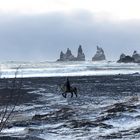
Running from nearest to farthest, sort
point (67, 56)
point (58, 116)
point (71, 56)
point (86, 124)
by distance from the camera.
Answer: point (86, 124)
point (58, 116)
point (67, 56)
point (71, 56)

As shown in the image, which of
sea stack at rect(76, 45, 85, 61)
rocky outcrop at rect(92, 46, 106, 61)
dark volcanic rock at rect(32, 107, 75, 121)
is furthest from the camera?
rocky outcrop at rect(92, 46, 106, 61)

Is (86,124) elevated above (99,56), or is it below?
below

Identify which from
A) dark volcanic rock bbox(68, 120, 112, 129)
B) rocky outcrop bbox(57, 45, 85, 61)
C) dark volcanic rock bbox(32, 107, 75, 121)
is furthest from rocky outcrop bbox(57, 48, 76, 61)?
dark volcanic rock bbox(68, 120, 112, 129)

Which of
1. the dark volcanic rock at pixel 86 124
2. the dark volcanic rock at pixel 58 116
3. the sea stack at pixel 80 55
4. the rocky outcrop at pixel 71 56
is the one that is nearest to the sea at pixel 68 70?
the dark volcanic rock at pixel 58 116

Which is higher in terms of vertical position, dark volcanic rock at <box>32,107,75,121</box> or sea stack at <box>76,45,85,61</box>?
sea stack at <box>76,45,85,61</box>

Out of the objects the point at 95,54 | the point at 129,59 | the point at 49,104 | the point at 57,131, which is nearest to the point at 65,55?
the point at 95,54

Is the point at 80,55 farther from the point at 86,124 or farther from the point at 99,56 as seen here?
the point at 86,124

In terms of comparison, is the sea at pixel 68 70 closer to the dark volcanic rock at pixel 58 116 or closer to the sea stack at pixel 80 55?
the dark volcanic rock at pixel 58 116

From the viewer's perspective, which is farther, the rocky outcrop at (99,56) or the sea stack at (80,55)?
the rocky outcrop at (99,56)

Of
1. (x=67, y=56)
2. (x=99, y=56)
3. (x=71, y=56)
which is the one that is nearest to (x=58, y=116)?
(x=67, y=56)

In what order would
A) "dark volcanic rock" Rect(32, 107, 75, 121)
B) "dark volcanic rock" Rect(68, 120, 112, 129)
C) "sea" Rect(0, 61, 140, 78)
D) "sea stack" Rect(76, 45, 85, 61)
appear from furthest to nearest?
"sea stack" Rect(76, 45, 85, 61) < "sea" Rect(0, 61, 140, 78) < "dark volcanic rock" Rect(32, 107, 75, 121) < "dark volcanic rock" Rect(68, 120, 112, 129)

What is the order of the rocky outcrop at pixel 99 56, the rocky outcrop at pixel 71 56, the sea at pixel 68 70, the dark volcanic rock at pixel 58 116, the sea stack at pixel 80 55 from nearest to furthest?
Answer: the dark volcanic rock at pixel 58 116 < the sea at pixel 68 70 < the sea stack at pixel 80 55 < the rocky outcrop at pixel 71 56 < the rocky outcrop at pixel 99 56

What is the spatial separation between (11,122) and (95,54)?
177 metres

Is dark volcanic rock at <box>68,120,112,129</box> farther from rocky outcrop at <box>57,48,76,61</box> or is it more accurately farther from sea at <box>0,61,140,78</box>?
rocky outcrop at <box>57,48,76,61</box>
